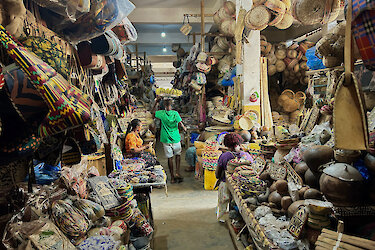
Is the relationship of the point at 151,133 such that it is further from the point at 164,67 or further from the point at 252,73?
the point at 164,67

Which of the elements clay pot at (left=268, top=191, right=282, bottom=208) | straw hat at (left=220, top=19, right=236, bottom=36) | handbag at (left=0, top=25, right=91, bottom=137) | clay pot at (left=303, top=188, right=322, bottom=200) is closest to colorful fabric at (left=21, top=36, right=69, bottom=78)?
handbag at (left=0, top=25, right=91, bottom=137)

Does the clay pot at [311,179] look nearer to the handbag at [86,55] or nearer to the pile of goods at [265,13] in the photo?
the handbag at [86,55]

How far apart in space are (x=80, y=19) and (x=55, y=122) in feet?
3.02

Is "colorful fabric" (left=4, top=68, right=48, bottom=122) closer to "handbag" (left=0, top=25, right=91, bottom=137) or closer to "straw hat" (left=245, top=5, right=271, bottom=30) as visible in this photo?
"handbag" (left=0, top=25, right=91, bottom=137)

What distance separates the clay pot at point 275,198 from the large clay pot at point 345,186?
0.91m

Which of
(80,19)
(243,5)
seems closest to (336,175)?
(80,19)

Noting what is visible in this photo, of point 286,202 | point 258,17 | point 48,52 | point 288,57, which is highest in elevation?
point 258,17

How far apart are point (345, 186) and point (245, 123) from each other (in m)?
3.78

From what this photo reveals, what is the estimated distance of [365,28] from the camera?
3.08 feet

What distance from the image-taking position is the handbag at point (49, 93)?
92cm

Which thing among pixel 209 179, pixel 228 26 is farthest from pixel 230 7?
pixel 209 179

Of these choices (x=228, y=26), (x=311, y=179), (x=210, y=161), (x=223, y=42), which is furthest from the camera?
(x=223, y=42)

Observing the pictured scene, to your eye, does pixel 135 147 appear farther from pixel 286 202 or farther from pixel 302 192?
pixel 302 192

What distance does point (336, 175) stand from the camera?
153 centimetres
